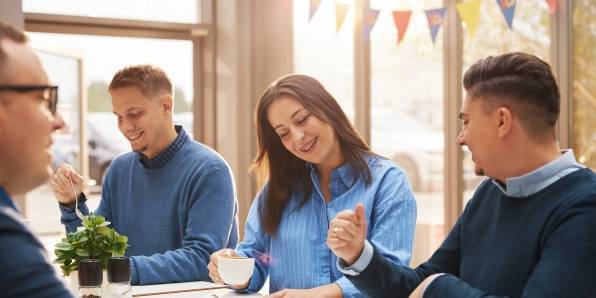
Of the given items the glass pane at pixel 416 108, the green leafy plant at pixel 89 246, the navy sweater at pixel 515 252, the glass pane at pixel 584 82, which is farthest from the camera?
the glass pane at pixel 416 108

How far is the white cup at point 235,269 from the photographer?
217 centimetres

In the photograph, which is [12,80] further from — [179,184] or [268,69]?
[268,69]

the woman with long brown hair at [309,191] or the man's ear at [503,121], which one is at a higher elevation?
the man's ear at [503,121]

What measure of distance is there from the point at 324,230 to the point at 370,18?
274cm

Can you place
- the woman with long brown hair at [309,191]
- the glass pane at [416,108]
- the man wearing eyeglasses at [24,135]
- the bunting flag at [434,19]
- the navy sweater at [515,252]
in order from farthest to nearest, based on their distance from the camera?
the glass pane at [416,108] → the bunting flag at [434,19] → the woman with long brown hair at [309,191] → the navy sweater at [515,252] → the man wearing eyeglasses at [24,135]

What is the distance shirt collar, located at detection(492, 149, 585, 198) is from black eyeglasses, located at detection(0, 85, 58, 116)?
94 centimetres

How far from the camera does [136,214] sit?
9.06 feet

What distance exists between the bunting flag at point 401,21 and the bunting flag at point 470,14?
15.6 inches

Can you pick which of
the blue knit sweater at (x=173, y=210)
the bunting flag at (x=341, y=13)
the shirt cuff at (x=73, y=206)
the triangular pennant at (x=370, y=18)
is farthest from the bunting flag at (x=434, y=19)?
the shirt cuff at (x=73, y=206)

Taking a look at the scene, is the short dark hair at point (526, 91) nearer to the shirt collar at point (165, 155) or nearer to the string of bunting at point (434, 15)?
the shirt collar at point (165, 155)

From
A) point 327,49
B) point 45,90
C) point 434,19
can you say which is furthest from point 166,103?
point 327,49

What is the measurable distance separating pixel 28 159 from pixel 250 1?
466cm

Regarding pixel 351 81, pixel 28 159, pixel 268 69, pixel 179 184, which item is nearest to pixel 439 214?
pixel 351 81

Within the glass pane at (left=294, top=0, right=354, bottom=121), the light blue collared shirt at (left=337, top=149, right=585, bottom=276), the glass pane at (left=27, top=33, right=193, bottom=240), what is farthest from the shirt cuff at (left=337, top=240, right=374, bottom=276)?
the glass pane at (left=27, top=33, right=193, bottom=240)
